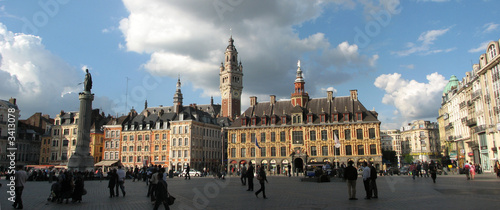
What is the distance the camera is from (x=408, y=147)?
488ft

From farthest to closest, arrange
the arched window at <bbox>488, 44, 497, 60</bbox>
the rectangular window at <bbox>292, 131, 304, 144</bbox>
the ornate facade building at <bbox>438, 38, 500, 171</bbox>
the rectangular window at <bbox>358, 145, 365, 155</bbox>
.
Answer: the rectangular window at <bbox>292, 131, 304, 144</bbox> → the rectangular window at <bbox>358, 145, 365, 155</bbox> → the ornate facade building at <bbox>438, 38, 500, 171</bbox> → the arched window at <bbox>488, 44, 497, 60</bbox>

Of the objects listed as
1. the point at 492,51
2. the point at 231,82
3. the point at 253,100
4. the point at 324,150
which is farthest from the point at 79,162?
the point at 231,82

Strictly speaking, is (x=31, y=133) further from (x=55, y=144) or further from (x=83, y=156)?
(x=83, y=156)

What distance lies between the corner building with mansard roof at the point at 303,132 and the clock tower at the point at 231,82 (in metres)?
49.5

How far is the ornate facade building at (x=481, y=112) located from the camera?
138 ft

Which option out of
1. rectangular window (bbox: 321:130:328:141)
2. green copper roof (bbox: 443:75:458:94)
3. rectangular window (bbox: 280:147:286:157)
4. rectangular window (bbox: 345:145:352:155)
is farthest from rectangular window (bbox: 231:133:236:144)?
green copper roof (bbox: 443:75:458:94)

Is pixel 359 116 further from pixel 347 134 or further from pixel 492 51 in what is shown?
pixel 492 51

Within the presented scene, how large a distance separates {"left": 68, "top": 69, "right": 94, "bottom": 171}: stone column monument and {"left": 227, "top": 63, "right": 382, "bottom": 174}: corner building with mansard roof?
24007 millimetres

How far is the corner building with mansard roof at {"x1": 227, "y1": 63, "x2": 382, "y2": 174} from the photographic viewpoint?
5494cm

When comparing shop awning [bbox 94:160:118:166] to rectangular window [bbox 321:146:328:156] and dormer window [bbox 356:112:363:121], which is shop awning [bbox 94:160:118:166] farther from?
dormer window [bbox 356:112:363:121]

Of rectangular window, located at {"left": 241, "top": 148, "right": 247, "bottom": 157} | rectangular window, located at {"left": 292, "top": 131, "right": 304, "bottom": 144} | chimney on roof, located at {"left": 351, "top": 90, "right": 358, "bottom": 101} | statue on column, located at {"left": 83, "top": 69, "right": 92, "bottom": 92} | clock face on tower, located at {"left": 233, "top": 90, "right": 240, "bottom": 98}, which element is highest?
clock face on tower, located at {"left": 233, "top": 90, "right": 240, "bottom": 98}

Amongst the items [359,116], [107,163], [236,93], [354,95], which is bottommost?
[107,163]

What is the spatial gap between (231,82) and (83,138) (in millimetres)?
82542

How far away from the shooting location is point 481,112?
47.4 metres
